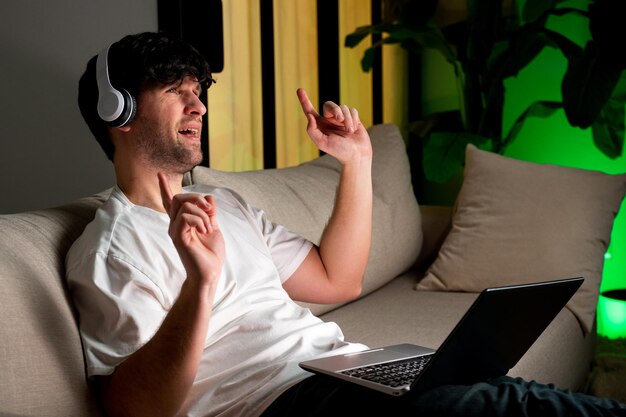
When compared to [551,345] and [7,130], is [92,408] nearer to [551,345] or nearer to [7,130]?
[7,130]

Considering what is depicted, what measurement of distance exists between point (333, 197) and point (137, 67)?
0.93 meters

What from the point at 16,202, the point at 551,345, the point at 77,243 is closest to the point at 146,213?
the point at 77,243

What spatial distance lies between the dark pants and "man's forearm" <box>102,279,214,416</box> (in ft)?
0.51

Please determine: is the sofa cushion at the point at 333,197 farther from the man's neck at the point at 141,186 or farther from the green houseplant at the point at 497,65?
the green houseplant at the point at 497,65

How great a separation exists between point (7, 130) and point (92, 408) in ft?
2.66

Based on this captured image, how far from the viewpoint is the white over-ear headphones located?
1433 millimetres

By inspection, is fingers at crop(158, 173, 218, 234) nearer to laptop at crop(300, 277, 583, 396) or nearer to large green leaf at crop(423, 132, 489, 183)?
laptop at crop(300, 277, 583, 396)

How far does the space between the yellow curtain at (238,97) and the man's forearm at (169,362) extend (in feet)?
4.97

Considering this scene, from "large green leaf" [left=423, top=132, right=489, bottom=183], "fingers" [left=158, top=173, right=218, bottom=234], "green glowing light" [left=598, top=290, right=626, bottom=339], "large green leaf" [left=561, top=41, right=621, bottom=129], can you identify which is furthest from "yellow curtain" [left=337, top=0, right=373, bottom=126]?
"fingers" [left=158, top=173, right=218, bottom=234]

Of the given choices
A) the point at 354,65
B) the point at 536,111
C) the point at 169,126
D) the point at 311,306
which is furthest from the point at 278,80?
the point at 169,126

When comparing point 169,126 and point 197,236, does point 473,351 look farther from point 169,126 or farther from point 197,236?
point 169,126

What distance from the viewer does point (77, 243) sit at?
53.2 inches

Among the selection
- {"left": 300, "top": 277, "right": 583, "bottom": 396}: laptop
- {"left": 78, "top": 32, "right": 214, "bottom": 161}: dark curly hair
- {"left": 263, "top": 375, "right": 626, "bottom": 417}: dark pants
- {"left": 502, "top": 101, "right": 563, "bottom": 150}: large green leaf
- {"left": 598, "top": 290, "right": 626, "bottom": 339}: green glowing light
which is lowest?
{"left": 598, "top": 290, "right": 626, "bottom": 339}: green glowing light

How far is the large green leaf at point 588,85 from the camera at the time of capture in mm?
2799
